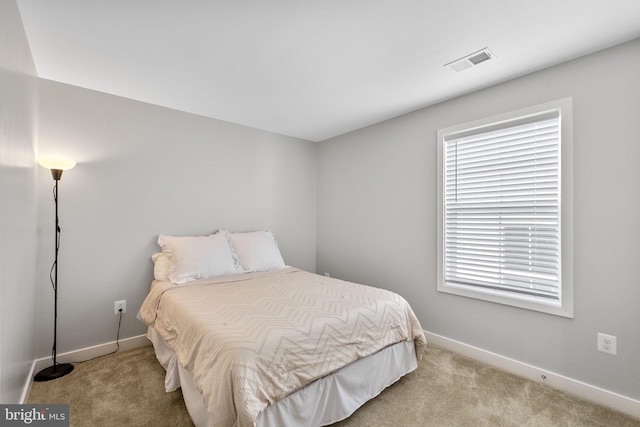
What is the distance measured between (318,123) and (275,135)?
699 millimetres

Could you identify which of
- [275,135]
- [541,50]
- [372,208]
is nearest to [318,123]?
[275,135]

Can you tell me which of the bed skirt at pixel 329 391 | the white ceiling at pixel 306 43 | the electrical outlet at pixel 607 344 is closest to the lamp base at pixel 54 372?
the bed skirt at pixel 329 391

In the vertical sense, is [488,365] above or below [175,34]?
below

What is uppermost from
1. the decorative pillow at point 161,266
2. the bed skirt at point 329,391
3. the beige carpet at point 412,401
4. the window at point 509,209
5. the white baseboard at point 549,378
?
the window at point 509,209

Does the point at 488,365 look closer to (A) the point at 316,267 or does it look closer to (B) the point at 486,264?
(B) the point at 486,264

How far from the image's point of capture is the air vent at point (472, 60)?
1.96 metres

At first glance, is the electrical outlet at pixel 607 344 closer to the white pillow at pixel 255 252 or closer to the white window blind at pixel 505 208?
the white window blind at pixel 505 208

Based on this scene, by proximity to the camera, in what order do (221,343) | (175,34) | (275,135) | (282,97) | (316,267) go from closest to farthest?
(221,343)
(175,34)
(282,97)
(275,135)
(316,267)

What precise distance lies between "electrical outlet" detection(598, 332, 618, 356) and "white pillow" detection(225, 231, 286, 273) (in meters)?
2.68

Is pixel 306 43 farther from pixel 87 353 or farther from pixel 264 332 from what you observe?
pixel 87 353

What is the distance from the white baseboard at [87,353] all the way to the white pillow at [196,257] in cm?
80

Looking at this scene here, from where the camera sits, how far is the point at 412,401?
190 cm

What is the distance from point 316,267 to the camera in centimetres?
422
